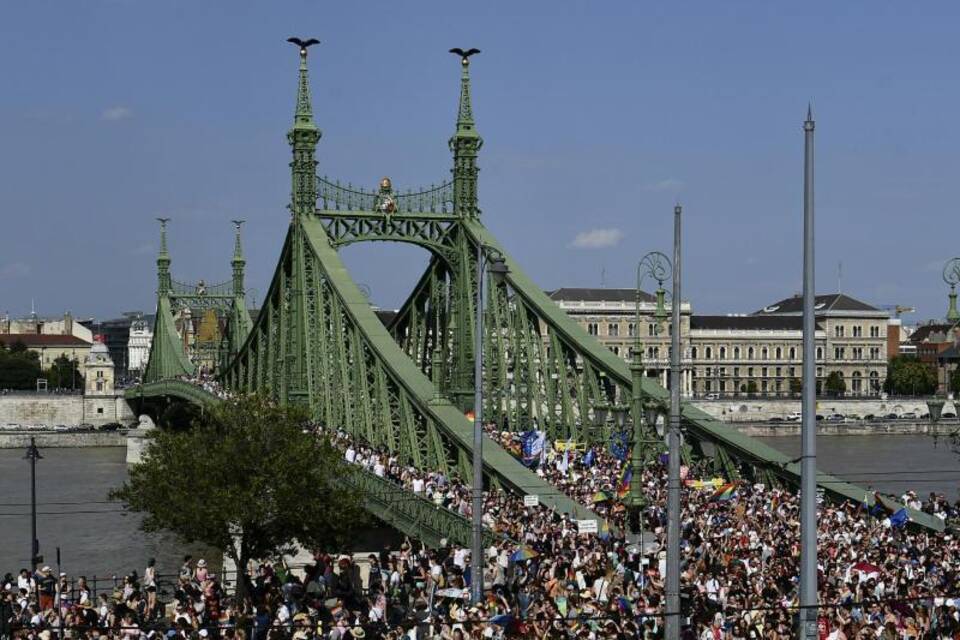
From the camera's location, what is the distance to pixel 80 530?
208ft

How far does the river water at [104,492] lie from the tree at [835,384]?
33.6 meters

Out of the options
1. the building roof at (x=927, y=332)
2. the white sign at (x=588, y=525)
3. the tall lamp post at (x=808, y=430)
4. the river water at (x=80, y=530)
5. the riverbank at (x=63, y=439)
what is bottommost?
the river water at (x=80, y=530)

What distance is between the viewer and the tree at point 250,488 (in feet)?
115

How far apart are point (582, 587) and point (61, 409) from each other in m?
134

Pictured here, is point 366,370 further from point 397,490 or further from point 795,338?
point 795,338

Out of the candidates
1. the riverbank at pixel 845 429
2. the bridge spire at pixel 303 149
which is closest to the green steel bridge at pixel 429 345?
the bridge spire at pixel 303 149

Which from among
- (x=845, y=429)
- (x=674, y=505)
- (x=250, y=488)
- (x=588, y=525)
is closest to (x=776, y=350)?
(x=845, y=429)

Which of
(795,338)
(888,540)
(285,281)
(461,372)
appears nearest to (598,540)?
(888,540)

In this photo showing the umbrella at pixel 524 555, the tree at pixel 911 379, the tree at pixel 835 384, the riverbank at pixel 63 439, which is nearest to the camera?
the umbrella at pixel 524 555

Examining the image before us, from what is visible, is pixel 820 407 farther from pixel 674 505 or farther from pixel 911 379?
pixel 674 505

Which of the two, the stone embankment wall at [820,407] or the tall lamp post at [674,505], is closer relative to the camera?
the tall lamp post at [674,505]

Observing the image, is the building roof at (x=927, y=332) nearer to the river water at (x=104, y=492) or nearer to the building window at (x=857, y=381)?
the building window at (x=857, y=381)

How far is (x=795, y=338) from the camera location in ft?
545

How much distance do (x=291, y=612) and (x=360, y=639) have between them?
213 centimetres
